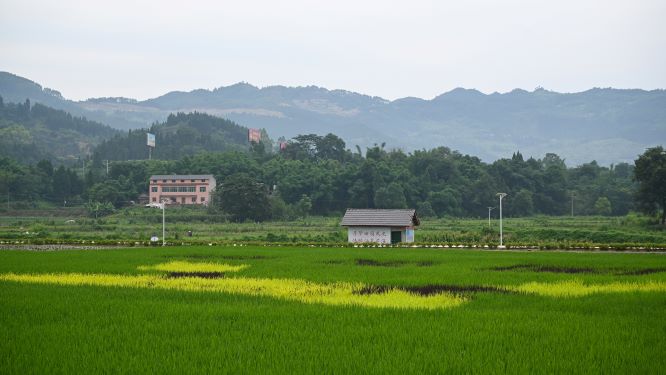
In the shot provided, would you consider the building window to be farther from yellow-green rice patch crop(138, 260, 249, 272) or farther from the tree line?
yellow-green rice patch crop(138, 260, 249, 272)

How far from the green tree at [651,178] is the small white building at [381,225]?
1050 inches

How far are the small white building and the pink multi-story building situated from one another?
183 feet

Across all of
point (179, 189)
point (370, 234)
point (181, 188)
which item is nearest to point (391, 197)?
point (181, 188)

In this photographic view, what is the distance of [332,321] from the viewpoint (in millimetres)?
12719

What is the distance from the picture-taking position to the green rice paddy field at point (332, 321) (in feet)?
31.4

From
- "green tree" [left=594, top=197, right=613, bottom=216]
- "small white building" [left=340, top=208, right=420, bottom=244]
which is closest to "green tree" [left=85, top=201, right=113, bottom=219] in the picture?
"small white building" [left=340, top=208, right=420, bottom=244]

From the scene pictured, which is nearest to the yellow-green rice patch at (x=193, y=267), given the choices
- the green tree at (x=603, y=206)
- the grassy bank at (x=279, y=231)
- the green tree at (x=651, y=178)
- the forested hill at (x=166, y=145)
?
the grassy bank at (x=279, y=231)

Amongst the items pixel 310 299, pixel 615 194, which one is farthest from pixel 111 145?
pixel 310 299

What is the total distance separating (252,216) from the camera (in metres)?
76.8

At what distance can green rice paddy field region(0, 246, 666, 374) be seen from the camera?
31.4ft

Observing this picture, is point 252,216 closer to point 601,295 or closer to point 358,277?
point 358,277

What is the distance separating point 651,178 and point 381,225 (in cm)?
2932

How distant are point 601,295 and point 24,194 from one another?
289 feet

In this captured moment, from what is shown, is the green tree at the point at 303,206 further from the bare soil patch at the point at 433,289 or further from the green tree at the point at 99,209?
the bare soil patch at the point at 433,289
